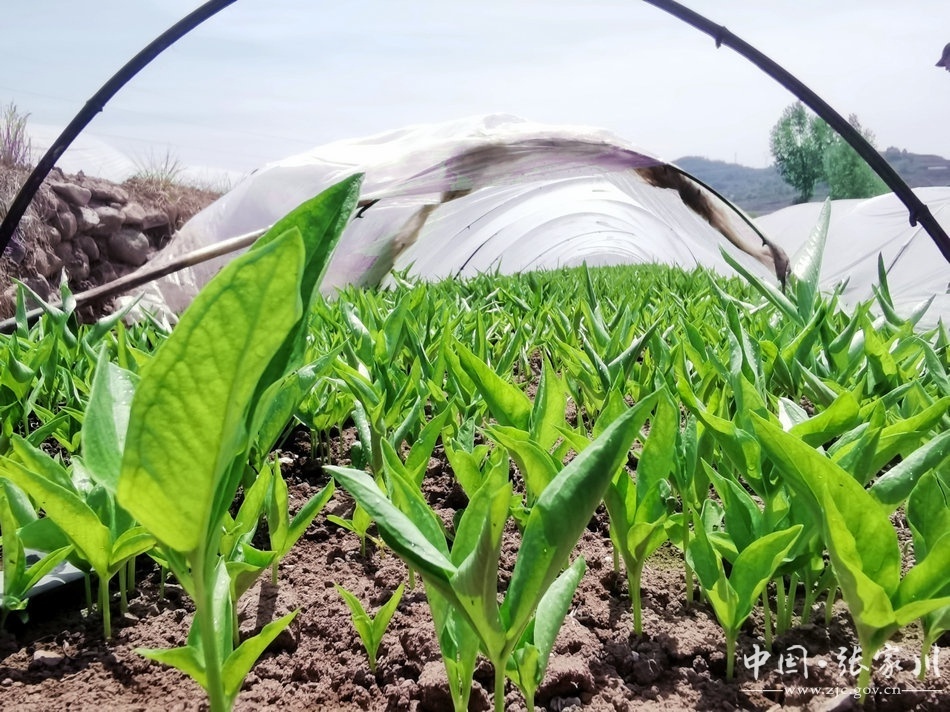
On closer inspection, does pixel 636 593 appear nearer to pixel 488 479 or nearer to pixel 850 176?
pixel 488 479

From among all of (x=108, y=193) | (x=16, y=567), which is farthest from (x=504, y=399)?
(x=108, y=193)

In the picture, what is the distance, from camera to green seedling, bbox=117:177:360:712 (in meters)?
0.33

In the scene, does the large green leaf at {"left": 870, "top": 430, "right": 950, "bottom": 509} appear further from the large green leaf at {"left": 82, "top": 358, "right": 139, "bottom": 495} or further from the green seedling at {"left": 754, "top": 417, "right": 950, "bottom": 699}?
the large green leaf at {"left": 82, "top": 358, "right": 139, "bottom": 495}

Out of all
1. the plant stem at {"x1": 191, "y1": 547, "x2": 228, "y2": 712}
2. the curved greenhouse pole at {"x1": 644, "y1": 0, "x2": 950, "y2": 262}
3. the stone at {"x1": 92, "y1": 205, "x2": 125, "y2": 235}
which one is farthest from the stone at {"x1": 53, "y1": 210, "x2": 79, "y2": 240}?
the plant stem at {"x1": 191, "y1": 547, "x2": 228, "y2": 712}

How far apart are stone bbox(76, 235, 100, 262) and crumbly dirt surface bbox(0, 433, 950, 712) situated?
1122 cm

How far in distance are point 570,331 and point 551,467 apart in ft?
3.30

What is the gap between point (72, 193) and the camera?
1047cm

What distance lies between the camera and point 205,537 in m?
0.42

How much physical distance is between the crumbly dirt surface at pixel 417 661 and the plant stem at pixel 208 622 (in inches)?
8.0

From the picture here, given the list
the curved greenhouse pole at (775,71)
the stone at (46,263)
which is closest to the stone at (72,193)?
the stone at (46,263)

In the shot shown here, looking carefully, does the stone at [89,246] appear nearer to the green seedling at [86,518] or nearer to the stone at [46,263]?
the stone at [46,263]

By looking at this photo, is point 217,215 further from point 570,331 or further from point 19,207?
point 570,331

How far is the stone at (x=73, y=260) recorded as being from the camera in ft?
33.1

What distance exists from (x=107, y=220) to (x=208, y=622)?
12.2 metres
